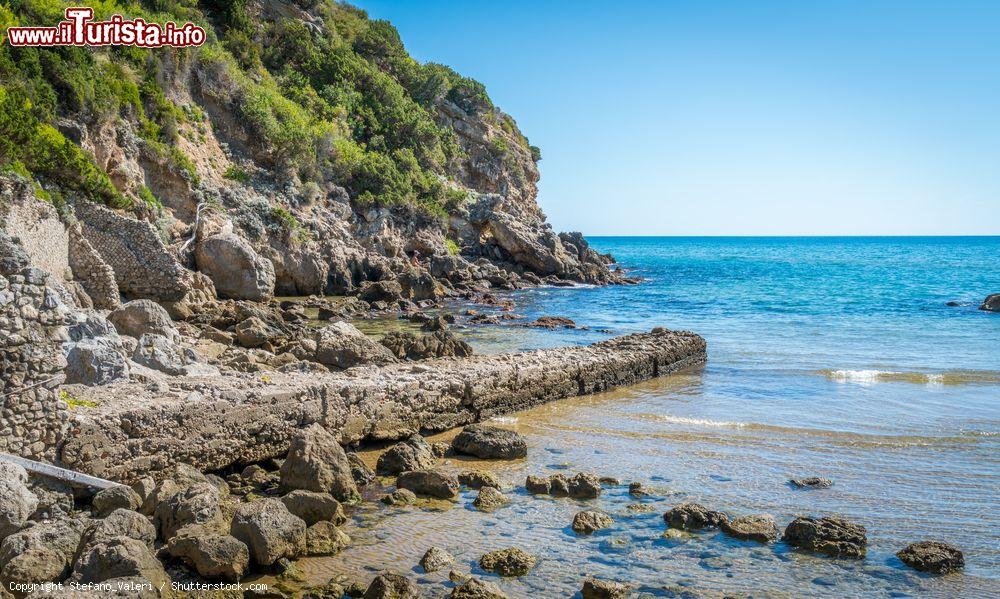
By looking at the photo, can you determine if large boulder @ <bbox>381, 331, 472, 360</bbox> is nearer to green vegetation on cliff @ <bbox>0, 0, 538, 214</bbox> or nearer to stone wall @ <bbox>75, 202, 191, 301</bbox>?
stone wall @ <bbox>75, 202, 191, 301</bbox>

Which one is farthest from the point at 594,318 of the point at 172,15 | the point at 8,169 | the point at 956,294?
the point at 956,294

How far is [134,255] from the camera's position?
21.9 metres

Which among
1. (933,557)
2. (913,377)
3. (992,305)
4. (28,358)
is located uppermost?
(28,358)

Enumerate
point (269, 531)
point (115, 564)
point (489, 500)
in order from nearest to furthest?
point (115, 564)
point (269, 531)
point (489, 500)

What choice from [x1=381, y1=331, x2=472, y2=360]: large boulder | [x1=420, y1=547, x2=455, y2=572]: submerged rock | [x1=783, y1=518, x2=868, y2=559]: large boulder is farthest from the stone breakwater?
[x1=783, y1=518, x2=868, y2=559]: large boulder

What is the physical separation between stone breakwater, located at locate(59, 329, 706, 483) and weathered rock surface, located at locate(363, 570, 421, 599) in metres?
3.82

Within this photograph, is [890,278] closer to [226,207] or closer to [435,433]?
[226,207]

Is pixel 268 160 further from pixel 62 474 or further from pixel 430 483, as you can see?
pixel 62 474

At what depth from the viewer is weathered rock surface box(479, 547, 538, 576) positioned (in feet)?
23.3

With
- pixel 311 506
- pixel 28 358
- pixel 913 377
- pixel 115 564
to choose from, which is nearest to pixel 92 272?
pixel 28 358

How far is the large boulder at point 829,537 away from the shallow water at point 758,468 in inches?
6.5

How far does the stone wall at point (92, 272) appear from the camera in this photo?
774 inches

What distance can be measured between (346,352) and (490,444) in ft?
16.4

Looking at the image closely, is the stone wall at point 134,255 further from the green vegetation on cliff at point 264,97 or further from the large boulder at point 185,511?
the large boulder at point 185,511
